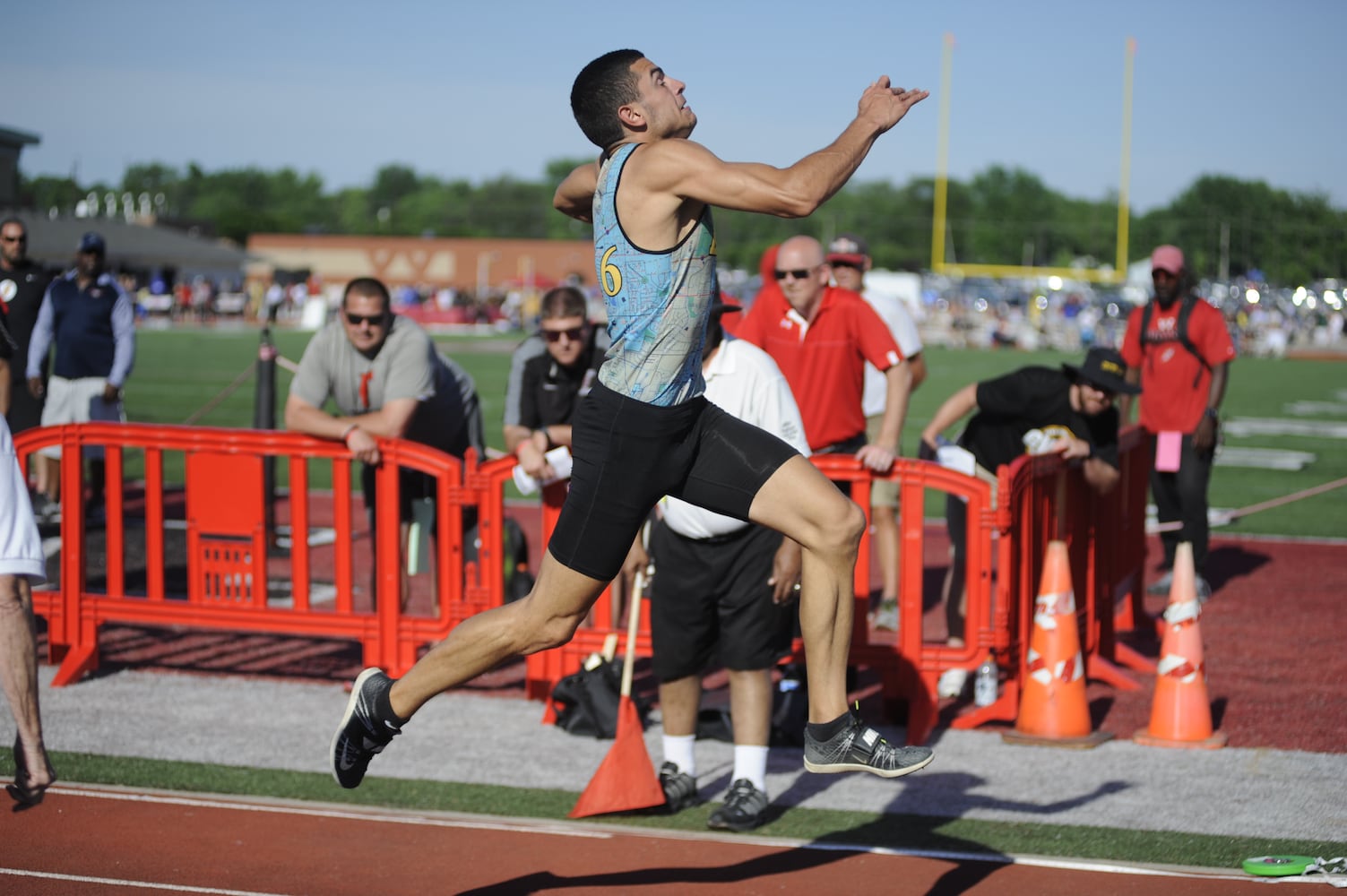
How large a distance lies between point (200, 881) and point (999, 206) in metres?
131

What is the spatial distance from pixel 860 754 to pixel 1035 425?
4087 millimetres

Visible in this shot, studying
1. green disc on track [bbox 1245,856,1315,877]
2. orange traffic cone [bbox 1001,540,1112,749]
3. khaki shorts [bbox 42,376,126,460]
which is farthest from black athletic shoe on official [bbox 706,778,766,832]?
khaki shorts [bbox 42,376,126,460]

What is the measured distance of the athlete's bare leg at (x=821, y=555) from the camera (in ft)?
14.9

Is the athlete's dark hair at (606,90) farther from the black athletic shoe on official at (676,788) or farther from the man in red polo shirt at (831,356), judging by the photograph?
the man in red polo shirt at (831,356)

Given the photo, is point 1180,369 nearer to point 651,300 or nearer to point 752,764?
point 752,764

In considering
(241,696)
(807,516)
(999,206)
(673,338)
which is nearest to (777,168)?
(673,338)

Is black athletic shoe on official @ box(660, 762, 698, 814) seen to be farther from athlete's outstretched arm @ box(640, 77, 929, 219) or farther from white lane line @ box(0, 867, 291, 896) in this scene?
athlete's outstretched arm @ box(640, 77, 929, 219)

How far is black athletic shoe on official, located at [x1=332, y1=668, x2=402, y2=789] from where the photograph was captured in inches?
196

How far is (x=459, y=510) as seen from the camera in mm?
7855

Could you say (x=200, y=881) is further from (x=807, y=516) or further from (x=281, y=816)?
(x=807, y=516)

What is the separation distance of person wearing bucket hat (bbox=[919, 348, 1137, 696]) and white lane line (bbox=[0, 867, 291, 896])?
3947 mm

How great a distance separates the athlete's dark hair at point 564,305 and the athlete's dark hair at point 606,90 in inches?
125

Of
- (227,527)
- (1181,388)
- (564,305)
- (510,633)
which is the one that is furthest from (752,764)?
(1181,388)

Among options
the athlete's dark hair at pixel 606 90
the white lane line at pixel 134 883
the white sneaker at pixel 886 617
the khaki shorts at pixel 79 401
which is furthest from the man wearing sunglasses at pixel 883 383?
the khaki shorts at pixel 79 401
